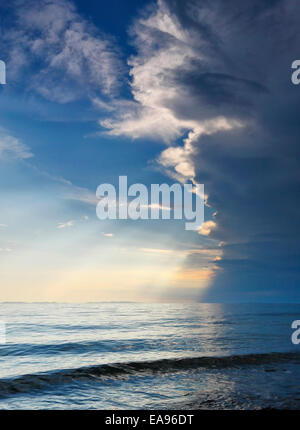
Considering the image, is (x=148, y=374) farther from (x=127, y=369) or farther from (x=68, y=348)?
(x=68, y=348)

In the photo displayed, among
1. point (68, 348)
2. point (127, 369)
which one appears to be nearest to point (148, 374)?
point (127, 369)

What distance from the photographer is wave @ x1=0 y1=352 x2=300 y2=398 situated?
1265cm

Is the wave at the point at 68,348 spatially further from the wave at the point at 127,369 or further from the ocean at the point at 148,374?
the wave at the point at 127,369

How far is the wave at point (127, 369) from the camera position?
1265cm

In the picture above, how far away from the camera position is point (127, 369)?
50.9 ft

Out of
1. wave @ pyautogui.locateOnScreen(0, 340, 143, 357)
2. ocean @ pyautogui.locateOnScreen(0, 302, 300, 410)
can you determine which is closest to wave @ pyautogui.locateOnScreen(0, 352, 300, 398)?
ocean @ pyautogui.locateOnScreen(0, 302, 300, 410)

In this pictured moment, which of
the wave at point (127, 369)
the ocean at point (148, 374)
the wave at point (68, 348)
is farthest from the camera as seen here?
the wave at point (68, 348)

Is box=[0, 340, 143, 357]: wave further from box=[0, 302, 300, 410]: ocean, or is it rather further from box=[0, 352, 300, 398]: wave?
box=[0, 352, 300, 398]: wave

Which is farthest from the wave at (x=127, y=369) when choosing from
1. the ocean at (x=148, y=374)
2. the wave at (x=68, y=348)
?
the wave at (x=68, y=348)

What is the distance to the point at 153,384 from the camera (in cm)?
1262

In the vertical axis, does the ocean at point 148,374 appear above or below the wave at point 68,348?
above

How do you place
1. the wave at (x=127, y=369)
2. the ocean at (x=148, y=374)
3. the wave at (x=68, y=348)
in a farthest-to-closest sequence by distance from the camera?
the wave at (x=68, y=348), the wave at (x=127, y=369), the ocean at (x=148, y=374)

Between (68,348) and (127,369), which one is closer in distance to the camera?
(127,369)
